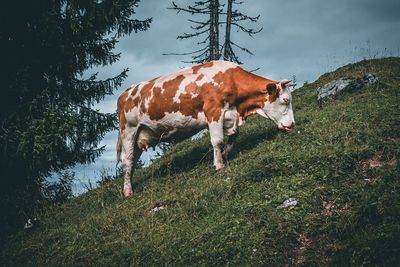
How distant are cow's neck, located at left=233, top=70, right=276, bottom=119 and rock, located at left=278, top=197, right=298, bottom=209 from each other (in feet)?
13.2

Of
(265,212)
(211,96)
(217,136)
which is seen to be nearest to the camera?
(265,212)

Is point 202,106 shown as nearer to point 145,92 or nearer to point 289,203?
point 145,92

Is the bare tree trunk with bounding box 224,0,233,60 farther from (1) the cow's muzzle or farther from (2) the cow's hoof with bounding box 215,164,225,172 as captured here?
(2) the cow's hoof with bounding box 215,164,225,172

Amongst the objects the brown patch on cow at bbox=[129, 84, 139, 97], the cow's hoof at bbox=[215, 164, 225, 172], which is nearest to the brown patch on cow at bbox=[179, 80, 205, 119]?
the cow's hoof at bbox=[215, 164, 225, 172]

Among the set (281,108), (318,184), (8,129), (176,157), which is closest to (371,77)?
(281,108)

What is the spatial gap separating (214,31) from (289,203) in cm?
1474

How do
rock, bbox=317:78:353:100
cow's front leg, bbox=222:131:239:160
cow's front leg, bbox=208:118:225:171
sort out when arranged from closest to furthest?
cow's front leg, bbox=208:118:225:171 → cow's front leg, bbox=222:131:239:160 → rock, bbox=317:78:353:100

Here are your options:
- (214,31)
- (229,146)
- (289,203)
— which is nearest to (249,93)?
(229,146)

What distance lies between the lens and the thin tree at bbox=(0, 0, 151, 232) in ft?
30.2

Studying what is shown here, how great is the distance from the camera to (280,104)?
30.7 ft

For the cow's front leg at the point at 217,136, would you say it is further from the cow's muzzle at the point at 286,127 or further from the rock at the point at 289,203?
the rock at the point at 289,203

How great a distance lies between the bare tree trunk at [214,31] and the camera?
61.5ft

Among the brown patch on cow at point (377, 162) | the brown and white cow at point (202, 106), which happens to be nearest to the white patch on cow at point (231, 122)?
the brown and white cow at point (202, 106)

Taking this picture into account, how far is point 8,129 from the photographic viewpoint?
923 centimetres
